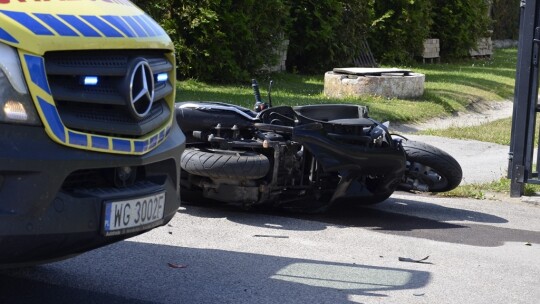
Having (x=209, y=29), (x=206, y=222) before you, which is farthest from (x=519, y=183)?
(x=209, y=29)

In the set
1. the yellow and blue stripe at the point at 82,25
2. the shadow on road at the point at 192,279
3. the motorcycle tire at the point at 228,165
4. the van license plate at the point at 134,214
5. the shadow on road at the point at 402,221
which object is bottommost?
the shadow on road at the point at 402,221

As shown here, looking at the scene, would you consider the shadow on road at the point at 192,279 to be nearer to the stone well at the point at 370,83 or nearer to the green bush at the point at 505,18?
the stone well at the point at 370,83

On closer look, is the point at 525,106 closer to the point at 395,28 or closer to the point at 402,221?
the point at 402,221

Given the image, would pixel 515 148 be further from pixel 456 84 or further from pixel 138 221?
pixel 456 84

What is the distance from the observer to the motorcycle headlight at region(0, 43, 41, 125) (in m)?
3.97

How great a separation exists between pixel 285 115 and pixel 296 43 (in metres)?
12.0

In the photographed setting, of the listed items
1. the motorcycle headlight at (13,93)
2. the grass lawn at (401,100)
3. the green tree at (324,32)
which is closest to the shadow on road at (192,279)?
the motorcycle headlight at (13,93)

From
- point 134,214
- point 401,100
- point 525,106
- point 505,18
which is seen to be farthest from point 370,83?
point 505,18

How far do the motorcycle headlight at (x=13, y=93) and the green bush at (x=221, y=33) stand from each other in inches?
414

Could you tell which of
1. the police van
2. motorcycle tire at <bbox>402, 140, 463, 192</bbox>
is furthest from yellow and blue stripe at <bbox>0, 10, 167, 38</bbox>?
motorcycle tire at <bbox>402, 140, 463, 192</bbox>

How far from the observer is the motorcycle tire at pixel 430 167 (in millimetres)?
7941

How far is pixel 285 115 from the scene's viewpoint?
7.39m

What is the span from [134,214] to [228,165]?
252cm

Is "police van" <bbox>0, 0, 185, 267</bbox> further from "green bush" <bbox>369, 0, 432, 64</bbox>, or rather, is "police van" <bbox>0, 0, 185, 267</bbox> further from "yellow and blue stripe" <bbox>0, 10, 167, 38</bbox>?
"green bush" <bbox>369, 0, 432, 64</bbox>
